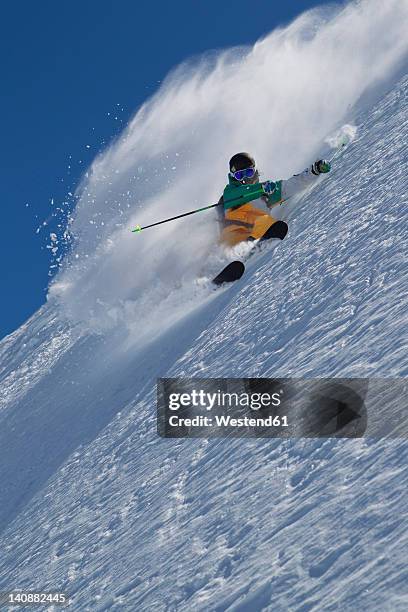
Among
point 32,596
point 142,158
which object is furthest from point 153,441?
point 142,158

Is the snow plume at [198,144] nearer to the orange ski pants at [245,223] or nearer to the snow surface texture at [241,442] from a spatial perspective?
the snow surface texture at [241,442]

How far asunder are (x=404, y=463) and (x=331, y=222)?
4.17 meters

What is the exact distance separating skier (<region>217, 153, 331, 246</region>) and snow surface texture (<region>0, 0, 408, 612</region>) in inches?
8.4

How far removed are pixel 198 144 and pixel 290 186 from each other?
560cm

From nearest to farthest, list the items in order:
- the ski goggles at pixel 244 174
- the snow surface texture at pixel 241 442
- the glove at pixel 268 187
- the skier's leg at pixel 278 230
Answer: the snow surface texture at pixel 241 442
the skier's leg at pixel 278 230
the glove at pixel 268 187
the ski goggles at pixel 244 174

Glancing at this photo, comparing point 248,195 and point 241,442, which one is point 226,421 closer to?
point 241,442

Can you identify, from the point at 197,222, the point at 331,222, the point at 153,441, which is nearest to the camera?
the point at 153,441

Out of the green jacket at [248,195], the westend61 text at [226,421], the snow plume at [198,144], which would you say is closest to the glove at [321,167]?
the green jacket at [248,195]

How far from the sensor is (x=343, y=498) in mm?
3018

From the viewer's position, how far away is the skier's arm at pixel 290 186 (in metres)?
7.87

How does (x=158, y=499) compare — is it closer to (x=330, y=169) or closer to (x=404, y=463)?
(x=404, y=463)

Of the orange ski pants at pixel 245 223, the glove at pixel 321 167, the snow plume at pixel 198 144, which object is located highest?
the snow plume at pixel 198 144

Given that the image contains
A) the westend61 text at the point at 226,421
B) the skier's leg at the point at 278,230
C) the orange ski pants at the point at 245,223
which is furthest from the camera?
the orange ski pants at the point at 245,223

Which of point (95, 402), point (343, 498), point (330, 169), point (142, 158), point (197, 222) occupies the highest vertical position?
point (142, 158)
